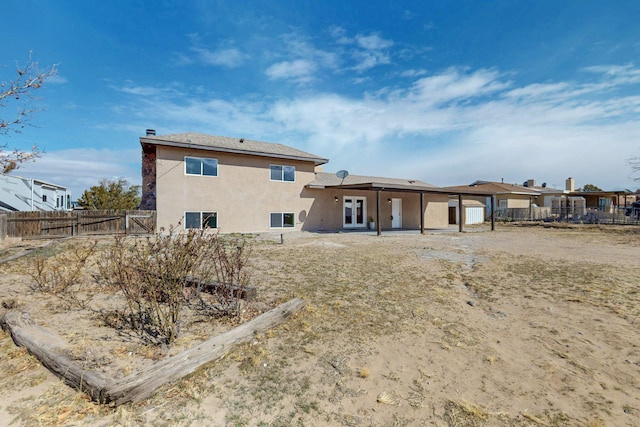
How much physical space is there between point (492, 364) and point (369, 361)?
1.32 m

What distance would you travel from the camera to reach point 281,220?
17.0m

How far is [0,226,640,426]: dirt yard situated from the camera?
7.75 ft

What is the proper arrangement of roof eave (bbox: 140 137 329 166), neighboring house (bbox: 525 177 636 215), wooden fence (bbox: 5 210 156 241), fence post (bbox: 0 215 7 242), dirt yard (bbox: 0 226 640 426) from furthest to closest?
1. neighboring house (bbox: 525 177 636 215)
2. roof eave (bbox: 140 137 329 166)
3. wooden fence (bbox: 5 210 156 241)
4. fence post (bbox: 0 215 7 242)
5. dirt yard (bbox: 0 226 640 426)

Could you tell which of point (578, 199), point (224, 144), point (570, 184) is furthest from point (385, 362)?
point (570, 184)

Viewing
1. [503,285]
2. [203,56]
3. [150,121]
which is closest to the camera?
[503,285]

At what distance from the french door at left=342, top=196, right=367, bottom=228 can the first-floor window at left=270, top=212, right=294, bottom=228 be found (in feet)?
12.5

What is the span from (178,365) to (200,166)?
43.9ft

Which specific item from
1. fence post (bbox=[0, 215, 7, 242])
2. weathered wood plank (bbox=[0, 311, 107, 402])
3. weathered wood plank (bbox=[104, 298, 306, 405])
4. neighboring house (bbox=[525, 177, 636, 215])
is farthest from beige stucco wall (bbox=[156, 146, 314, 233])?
neighboring house (bbox=[525, 177, 636, 215])

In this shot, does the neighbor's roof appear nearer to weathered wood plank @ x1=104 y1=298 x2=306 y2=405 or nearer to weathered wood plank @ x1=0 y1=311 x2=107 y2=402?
weathered wood plank @ x1=0 y1=311 x2=107 y2=402

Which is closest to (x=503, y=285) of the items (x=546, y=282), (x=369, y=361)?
(x=546, y=282)

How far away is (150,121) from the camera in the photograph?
16.2 metres

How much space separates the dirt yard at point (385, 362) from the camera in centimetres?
236

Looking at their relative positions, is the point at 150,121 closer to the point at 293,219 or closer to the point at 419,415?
the point at 293,219

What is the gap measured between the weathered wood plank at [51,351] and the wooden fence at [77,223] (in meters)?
11.2
